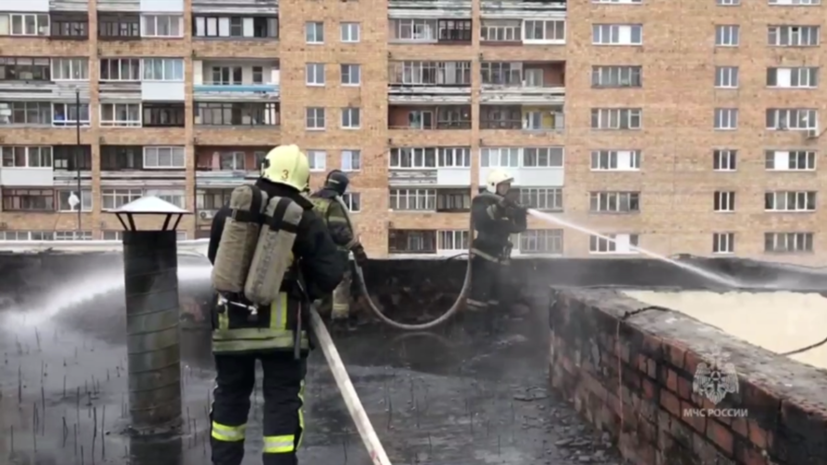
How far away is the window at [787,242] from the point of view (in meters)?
44.0

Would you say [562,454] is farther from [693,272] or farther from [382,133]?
[382,133]

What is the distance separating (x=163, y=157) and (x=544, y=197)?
20048 millimetres

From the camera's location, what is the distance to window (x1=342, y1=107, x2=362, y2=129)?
138 ft

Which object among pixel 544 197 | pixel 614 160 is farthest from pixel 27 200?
pixel 614 160

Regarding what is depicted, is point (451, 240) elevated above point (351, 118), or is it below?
below

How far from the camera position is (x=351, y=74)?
4219 cm

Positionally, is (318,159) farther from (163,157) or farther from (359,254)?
(359,254)

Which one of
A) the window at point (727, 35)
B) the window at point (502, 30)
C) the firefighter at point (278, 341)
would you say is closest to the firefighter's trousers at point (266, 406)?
the firefighter at point (278, 341)

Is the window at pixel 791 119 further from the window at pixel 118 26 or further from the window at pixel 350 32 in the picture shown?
the window at pixel 118 26

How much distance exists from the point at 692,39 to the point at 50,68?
3322 cm

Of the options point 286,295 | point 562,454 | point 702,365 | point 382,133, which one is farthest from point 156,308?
point 382,133

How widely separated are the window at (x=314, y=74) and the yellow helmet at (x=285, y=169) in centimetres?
3874

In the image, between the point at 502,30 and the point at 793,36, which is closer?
the point at 502,30

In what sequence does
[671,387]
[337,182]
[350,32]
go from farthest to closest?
[350,32]
[337,182]
[671,387]
